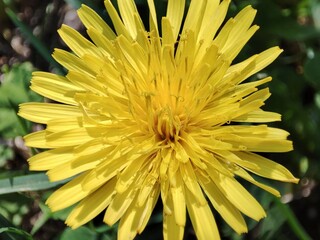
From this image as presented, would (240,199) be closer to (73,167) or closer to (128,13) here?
(73,167)

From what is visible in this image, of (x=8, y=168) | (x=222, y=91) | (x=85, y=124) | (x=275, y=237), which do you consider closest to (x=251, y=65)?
(x=222, y=91)

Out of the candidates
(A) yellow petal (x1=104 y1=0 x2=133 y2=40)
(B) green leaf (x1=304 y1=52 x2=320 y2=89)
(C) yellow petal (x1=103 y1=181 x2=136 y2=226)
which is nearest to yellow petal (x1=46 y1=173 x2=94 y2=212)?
(C) yellow petal (x1=103 y1=181 x2=136 y2=226)

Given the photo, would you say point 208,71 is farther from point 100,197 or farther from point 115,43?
point 100,197

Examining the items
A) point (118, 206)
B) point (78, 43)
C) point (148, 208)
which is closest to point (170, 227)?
point (148, 208)

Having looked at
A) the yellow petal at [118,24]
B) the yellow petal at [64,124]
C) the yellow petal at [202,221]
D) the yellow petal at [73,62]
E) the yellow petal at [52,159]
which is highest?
the yellow petal at [118,24]

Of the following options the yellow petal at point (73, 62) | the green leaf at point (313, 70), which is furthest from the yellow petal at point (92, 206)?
the green leaf at point (313, 70)

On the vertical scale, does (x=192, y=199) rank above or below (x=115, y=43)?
below

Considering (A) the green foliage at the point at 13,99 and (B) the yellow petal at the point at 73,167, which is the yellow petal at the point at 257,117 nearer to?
(B) the yellow petal at the point at 73,167
